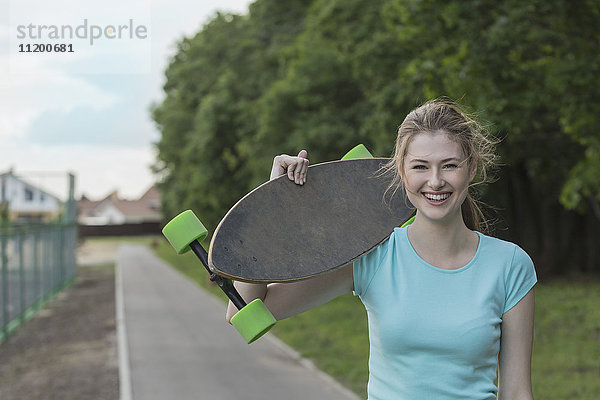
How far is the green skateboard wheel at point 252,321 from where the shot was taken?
2078 millimetres

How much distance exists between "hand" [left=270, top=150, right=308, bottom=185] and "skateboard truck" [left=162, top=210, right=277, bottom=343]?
0.29m

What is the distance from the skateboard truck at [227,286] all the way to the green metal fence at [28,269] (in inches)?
405

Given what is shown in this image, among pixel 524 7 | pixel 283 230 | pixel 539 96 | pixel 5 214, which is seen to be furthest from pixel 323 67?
pixel 283 230

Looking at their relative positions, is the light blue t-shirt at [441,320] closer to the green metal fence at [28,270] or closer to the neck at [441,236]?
the neck at [441,236]

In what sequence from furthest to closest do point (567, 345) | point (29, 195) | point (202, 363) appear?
1. point (29, 195)
2. point (567, 345)
3. point (202, 363)

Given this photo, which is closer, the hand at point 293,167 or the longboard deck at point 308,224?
the longboard deck at point 308,224

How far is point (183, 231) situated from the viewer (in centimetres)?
216

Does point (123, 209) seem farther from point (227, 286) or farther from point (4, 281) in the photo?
point (227, 286)

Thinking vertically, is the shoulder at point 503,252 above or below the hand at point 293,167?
below

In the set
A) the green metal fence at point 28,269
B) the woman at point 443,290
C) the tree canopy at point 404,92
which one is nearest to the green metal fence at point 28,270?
the green metal fence at point 28,269

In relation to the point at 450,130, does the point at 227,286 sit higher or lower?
lower

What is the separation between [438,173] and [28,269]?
44.3 feet

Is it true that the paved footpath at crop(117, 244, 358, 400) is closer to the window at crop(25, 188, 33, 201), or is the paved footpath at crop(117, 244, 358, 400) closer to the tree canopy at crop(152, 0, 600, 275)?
the tree canopy at crop(152, 0, 600, 275)

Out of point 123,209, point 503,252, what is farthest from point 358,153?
point 123,209
